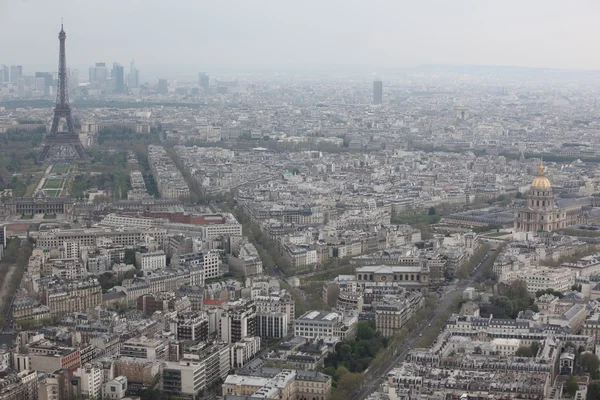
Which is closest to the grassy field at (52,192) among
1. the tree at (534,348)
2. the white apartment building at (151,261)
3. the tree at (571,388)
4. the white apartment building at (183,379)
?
the white apartment building at (151,261)

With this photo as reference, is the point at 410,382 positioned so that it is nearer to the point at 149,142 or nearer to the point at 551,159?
the point at 551,159

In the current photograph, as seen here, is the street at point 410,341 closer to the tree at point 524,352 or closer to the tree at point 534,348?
the tree at point 524,352

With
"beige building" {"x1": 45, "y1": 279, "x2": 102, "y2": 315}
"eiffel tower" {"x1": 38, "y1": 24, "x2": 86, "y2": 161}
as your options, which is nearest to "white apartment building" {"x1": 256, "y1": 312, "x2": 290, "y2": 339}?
"beige building" {"x1": 45, "y1": 279, "x2": 102, "y2": 315}

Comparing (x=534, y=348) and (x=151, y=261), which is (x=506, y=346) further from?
(x=151, y=261)

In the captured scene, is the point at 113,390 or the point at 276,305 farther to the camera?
the point at 276,305

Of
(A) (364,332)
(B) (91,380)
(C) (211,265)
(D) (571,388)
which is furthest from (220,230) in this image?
(D) (571,388)
